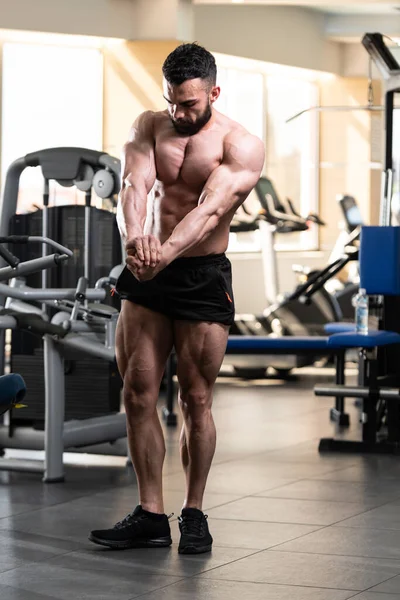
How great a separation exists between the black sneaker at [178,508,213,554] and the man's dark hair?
125cm

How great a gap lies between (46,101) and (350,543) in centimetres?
710

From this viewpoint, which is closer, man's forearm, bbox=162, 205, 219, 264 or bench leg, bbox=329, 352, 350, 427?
man's forearm, bbox=162, 205, 219, 264

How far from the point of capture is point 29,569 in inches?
125

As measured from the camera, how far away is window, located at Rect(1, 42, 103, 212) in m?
9.54

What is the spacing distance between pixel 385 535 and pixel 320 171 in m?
9.99

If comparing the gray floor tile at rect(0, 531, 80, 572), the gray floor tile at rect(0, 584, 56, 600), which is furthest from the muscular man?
the gray floor tile at rect(0, 584, 56, 600)

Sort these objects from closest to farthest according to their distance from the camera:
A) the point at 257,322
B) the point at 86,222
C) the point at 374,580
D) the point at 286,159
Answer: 1. the point at 374,580
2. the point at 86,222
3. the point at 257,322
4. the point at 286,159

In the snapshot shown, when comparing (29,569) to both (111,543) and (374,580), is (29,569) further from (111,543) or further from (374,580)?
(374,580)

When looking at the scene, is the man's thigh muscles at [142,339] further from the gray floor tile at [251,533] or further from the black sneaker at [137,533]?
the gray floor tile at [251,533]

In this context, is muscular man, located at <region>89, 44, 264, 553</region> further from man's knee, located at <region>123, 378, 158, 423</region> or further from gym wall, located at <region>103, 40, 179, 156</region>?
gym wall, located at <region>103, 40, 179, 156</region>

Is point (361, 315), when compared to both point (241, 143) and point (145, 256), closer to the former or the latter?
point (241, 143)

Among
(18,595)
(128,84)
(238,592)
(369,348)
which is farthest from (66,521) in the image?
(128,84)

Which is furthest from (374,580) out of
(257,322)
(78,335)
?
(257,322)

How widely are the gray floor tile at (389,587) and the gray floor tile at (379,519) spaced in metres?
0.71
